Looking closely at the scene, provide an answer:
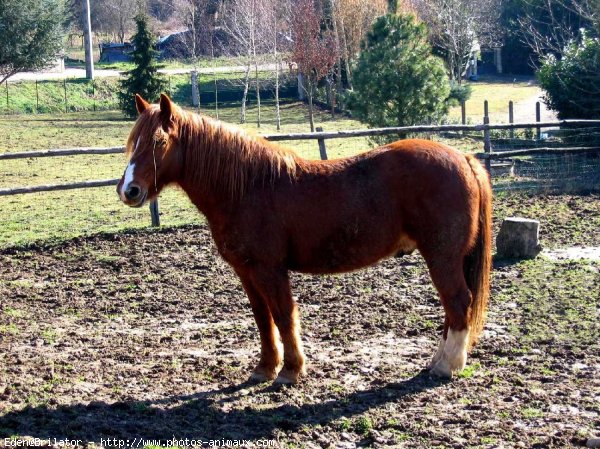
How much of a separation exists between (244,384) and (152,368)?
2.35ft

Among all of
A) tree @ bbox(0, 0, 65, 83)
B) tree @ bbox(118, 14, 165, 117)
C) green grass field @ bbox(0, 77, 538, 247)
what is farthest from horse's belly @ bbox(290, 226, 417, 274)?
tree @ bbox(118, 14, 165, 117)

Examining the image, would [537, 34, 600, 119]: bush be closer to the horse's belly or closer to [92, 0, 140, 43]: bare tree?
the horse's belly

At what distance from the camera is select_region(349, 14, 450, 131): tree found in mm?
16719

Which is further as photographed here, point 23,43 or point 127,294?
point 23,43

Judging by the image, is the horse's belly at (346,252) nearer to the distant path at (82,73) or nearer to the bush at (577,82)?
the bush at (577,82)

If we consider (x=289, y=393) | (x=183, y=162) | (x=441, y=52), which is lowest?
(x=289, y=393)

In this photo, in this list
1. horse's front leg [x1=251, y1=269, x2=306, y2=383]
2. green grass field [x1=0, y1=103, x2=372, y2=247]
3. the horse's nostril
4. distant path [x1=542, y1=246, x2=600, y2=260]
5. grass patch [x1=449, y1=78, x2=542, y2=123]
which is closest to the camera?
the horse's nostril

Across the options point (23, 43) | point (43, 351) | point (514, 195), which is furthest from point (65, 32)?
point (43, 351)

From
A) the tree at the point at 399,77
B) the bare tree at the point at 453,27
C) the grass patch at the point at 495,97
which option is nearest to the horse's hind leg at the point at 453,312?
the tree at the point at 399,77

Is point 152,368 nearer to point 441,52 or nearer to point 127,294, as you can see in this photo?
point 127,294

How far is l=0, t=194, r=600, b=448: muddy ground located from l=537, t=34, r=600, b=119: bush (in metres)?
8.92

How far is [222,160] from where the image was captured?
4871mm

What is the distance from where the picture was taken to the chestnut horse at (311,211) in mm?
4820

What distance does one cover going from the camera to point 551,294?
Answer: 21.6 ft
